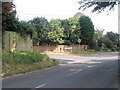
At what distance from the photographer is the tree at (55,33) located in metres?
44.8

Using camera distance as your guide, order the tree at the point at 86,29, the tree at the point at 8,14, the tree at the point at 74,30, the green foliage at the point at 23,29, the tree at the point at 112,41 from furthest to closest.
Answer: the tree at the point at 112,41 < the tree at the point at 86,29 < the tree at the point at 74,30 < the green foliage at the point at 23,29 < the tree at the point at 8,14

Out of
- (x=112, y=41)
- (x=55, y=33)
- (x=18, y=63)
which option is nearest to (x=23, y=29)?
(x=18, y=63)

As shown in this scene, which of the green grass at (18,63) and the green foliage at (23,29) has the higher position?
the green foliage at (23,29)

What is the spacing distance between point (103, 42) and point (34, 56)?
1940 inches

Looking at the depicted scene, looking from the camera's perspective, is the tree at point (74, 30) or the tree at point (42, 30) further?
the tree at point (74, 30)

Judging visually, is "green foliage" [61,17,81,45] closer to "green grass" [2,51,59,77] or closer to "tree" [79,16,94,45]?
"tree" [79,16,94,45]

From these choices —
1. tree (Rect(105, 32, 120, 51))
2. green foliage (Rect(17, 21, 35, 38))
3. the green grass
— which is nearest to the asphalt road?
the green grass

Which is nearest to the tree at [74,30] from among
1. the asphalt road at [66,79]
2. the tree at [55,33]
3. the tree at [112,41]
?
the tree at [55,33]

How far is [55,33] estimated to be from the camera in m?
44.8

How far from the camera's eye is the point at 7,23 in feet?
59.9

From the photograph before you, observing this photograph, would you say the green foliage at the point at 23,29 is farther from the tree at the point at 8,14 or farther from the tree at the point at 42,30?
the tree at the point at 42,30

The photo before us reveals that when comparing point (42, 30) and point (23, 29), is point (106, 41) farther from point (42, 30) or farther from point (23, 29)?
point (23, 29)

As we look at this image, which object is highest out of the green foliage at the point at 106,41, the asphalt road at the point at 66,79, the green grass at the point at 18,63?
the green foliage at the point at 106,41

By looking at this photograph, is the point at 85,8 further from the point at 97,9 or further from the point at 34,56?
the point at 34,56
